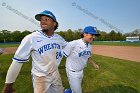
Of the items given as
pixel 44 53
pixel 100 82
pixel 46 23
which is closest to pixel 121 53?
pixel 100 82

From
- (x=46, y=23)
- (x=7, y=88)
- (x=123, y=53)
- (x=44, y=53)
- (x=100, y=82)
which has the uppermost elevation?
(x=46, y=23)

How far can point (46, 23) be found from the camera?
4254 mm

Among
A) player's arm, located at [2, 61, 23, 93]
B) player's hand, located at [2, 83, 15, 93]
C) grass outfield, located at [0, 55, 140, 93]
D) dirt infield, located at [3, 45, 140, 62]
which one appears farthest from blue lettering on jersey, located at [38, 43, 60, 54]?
dirt infield, located at [3, 45, 140, 62]

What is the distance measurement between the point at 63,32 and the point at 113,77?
77172 mm

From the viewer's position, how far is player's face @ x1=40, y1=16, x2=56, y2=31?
4211 millimetres

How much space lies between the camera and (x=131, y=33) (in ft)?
302

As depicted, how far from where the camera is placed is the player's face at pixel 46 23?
421 centimetres

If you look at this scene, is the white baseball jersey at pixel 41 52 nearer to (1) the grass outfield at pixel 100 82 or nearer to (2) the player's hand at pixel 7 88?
(2) the player's hand at pixel 7 88

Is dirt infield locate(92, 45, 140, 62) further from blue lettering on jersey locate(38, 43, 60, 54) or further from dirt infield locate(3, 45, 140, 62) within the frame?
blue lettering on jersey locate(38, 43, 60, 54)

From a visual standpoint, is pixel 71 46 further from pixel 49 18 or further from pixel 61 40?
pixel 49 18

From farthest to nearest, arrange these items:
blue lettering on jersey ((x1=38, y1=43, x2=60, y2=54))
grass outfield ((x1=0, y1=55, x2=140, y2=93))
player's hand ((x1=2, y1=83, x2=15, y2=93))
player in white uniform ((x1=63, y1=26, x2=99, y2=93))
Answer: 1. grass outfield ((x1=0, y1=55, x2=140, y2=93))
2. player in white uniform ((x1=63, y1=26, x2=99, y2=93))
3. blue lettering on jersey ((x1=38, y1=43, x2=60, y2=54))
4. player's hand ((x1=2, y1=83, x2=15, y2=93))

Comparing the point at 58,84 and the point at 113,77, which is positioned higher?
the point at 58,84

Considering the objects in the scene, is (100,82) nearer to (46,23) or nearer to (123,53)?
(46,23)

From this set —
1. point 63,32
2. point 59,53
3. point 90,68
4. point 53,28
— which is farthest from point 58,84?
point 63,32
